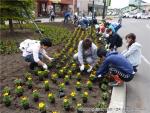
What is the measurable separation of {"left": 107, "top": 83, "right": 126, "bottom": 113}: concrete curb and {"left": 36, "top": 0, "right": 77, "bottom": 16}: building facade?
141 feet

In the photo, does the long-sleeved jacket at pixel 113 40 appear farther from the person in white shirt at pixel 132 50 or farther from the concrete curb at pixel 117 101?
the concrete curb at pixel 117 101

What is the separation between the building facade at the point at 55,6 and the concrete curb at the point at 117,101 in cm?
4305

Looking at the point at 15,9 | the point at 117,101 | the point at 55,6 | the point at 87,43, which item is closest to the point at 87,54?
the point at 87,43

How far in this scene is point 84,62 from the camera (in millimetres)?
10781

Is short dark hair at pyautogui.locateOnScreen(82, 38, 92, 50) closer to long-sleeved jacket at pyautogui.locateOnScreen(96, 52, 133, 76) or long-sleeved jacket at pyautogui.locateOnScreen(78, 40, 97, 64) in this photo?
long-sleeved jacket at pyautogui.locateOnScreen(78, 40, 97, 64)

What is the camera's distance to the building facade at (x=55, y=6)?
186 feet

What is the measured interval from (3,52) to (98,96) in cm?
648

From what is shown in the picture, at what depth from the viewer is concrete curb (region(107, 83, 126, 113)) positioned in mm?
7431

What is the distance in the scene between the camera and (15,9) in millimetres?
19891

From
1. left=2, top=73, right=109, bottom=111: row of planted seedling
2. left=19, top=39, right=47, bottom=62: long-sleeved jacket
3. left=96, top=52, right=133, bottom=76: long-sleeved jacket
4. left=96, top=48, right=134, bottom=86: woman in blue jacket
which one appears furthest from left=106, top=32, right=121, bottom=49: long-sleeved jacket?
left=2, top=73, right=109, bottom=111: row of planted seedling

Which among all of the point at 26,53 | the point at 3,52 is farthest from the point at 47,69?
the point at 3,52

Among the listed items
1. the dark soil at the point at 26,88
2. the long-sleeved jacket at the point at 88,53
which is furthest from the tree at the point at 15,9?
the long-sleeved jacket at the point at 88,53

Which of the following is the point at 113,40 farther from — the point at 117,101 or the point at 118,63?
the point at 117,101

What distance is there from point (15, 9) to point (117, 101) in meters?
12.9
